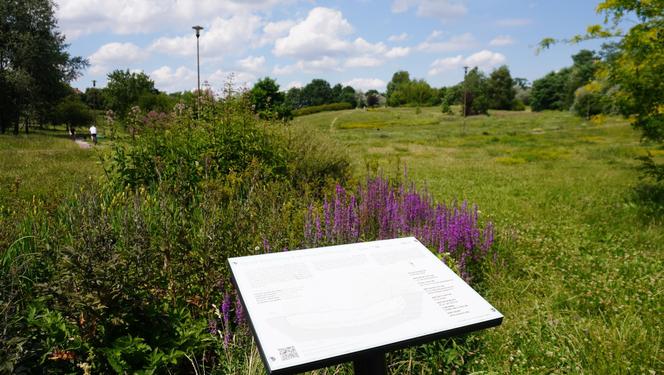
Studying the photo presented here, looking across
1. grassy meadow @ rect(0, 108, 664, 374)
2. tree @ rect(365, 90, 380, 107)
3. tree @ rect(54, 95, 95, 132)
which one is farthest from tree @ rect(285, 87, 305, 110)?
grassy meadow @ rect(0, 108, 664, 374)

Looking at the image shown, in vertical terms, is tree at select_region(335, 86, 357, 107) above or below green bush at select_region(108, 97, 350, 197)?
above

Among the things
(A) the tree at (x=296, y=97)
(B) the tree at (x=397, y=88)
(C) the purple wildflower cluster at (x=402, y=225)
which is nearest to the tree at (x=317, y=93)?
(A) the tree at (x=296, y=97)

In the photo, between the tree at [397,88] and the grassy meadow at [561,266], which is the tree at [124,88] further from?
the tree at [397,88]

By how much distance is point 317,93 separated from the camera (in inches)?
4604

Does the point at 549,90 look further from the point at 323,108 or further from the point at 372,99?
Answer: the point at 323,108

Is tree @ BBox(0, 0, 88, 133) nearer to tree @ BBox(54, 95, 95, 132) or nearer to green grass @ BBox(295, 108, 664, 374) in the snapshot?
tree @ BBox(54, 95, 95, 132)

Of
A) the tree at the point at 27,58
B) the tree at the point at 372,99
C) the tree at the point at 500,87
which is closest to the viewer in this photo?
the tree at the point at 27,58

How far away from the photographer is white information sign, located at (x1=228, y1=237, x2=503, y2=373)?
1888 millimetres

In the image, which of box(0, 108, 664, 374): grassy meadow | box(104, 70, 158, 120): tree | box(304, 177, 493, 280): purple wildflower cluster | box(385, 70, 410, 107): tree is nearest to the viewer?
box(0, 108, 664, 374): grassy meadow

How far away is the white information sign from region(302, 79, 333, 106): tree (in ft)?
371

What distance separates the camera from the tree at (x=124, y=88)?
170 feet

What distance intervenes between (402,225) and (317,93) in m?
115

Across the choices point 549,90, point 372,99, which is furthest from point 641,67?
point 372,99

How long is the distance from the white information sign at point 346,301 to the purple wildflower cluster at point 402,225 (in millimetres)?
1680
